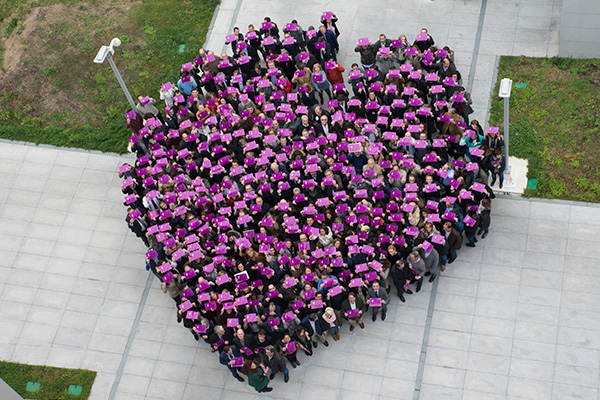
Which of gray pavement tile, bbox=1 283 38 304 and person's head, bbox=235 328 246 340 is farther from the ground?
person's head, bbox=235 328 246 340

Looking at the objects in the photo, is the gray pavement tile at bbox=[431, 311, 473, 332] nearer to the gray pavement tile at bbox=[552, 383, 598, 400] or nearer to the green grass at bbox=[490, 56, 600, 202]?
the gray pavement tile at bbox=[552, 383, 598, 400]

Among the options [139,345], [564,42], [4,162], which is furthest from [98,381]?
[564,42]

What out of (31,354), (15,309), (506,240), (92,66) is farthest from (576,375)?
(92,66)

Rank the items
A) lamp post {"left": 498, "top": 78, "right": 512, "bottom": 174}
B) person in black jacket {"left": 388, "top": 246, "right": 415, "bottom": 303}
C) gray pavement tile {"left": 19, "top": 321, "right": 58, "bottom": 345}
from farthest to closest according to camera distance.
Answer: gray pavement tile {"left": 19, "top": 321, "right": 58, "bottom": 345} → person in black jacket {"left": 388, "top": 246, "right": 415, "bottom": 303} → lamp post {"left": 498, "top": 78, "right": 512, "bottom": 174}

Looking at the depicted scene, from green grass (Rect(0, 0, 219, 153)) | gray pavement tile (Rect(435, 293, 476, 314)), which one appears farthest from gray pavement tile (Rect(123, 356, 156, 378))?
gray pavement tile (Rect(435, 293, 476, 314))

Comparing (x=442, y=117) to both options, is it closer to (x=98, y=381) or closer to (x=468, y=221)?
(x=468, y=221)
